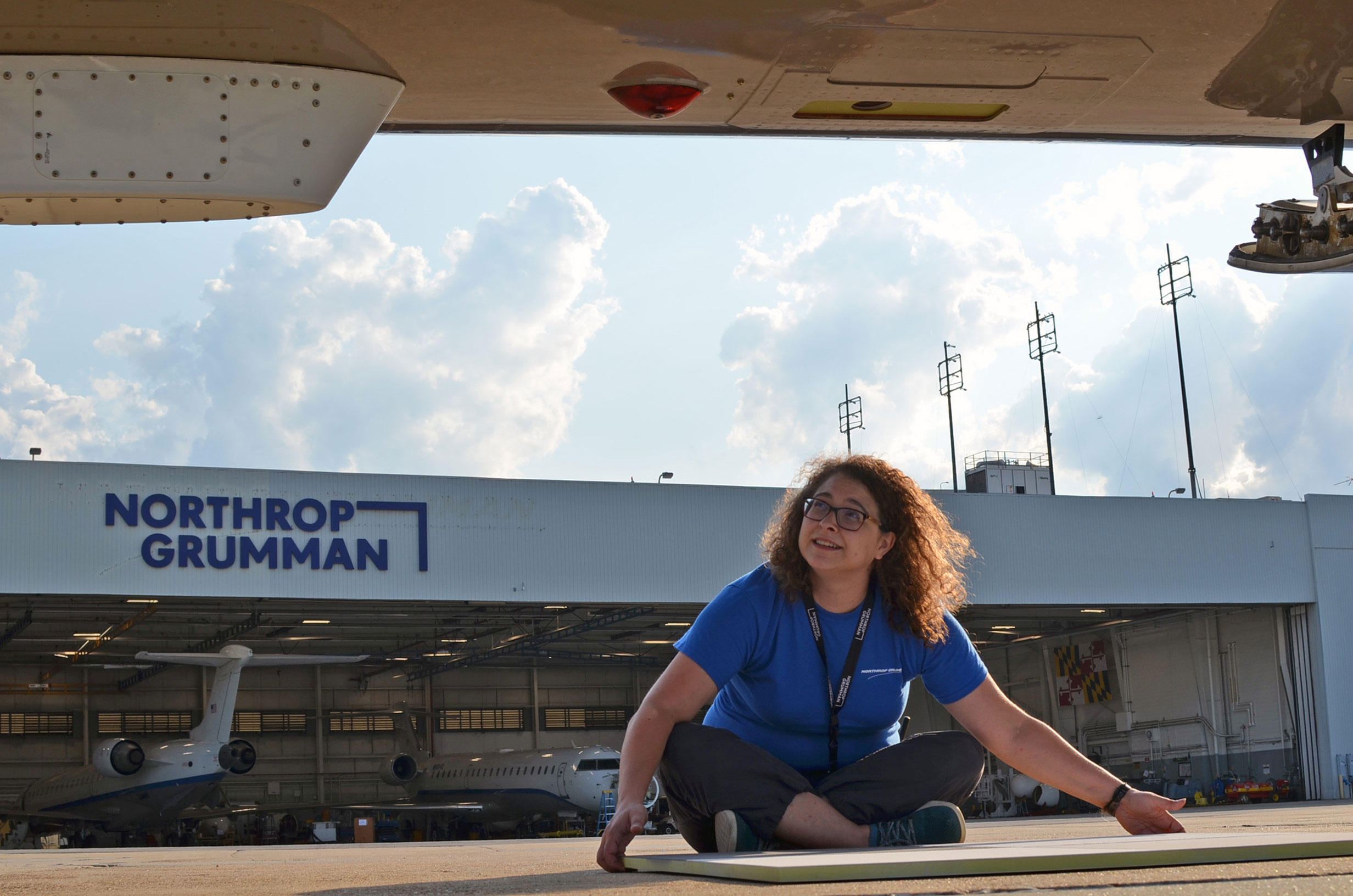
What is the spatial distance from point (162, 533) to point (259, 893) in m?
18.3

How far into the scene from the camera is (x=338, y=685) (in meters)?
36.9

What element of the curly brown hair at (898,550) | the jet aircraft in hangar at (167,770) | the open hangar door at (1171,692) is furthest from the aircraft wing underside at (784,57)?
the jet aircraft in hangar at (167,770)

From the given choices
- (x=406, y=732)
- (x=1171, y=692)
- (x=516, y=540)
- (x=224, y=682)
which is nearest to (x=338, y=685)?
(x=406, y=732)

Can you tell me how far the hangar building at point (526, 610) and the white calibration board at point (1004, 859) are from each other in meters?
18.8

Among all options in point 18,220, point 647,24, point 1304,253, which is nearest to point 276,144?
point 18,220

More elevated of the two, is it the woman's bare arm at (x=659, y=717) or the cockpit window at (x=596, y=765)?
the woman's bare arm at (x=659, y=717)

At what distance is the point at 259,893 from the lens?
2.50m

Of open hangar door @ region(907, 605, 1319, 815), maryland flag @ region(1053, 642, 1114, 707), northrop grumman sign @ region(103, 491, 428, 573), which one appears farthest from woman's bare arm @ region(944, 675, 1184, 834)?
maryland flag @ region(1053, 642, 1114, 707)

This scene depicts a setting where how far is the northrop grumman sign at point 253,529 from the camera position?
1939 cm

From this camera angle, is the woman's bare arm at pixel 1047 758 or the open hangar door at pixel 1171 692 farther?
the open hangar door at pixel 1171 692

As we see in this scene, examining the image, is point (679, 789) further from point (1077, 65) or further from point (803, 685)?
point (1077, 65)

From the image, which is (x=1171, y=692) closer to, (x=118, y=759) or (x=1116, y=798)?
(x=118, y=759)

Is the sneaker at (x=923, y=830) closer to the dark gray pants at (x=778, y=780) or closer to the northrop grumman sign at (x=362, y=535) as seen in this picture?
the dark gray pants at (x=778, y=780)

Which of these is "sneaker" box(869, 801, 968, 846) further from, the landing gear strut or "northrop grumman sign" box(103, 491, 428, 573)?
"northrop grumman sign" box(103, 491, 428, 573)
